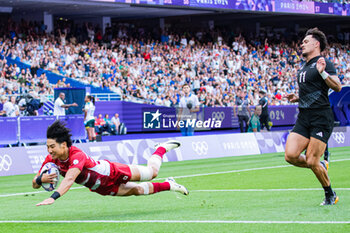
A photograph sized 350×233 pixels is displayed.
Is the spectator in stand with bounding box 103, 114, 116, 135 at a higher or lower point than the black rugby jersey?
lower

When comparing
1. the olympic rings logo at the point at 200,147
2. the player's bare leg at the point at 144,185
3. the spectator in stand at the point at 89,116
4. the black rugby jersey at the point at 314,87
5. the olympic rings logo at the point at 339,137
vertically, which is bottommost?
the olympic rings logo at the point at 339,137

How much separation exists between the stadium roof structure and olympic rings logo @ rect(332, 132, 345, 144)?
55.3 ft

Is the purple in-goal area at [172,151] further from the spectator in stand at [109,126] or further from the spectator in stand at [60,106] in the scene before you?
the spectator in stand at [109,126]

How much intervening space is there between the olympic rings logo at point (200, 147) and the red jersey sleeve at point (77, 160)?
1465 cm

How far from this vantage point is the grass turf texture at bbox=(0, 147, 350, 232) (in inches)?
311

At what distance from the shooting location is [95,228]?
8062mm

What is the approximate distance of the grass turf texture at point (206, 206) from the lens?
7.91 m

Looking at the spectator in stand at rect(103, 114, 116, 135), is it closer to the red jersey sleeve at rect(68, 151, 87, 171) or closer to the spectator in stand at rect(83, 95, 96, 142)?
the spectator in stand at rect(83, 95, 96, 142)

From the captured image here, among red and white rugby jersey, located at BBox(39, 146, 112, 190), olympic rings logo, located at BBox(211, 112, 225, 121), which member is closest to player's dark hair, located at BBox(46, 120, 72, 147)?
red and white rugby jersey, located at BBox(39, 146, 112, 190)

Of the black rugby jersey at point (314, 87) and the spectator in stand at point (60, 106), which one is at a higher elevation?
the black rugby jersey at point (314, 87)

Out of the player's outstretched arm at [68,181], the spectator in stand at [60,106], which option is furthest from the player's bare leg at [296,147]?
the spectator in stand at [60,106]

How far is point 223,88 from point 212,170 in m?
21.8

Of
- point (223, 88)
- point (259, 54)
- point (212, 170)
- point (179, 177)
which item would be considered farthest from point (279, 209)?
point (259, 54)

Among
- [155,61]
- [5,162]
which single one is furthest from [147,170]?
[155,61]
